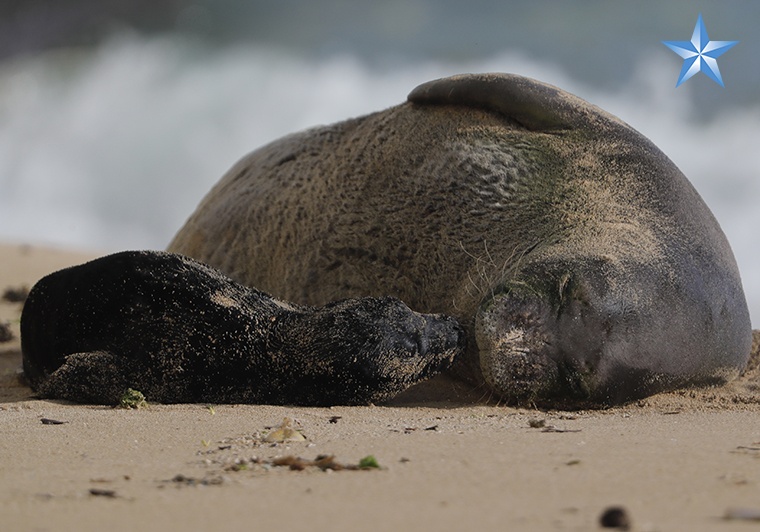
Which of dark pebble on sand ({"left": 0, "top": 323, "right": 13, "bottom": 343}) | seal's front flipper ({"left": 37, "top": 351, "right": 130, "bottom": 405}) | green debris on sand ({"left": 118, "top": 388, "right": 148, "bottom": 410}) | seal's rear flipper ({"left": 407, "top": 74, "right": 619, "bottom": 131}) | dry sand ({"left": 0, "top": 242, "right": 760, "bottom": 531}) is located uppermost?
seal's rear flipper ({"left": 407, "top": 74, "right": 619, "bottom": 131})

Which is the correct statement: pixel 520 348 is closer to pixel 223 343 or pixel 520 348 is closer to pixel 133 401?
pixel 223 343

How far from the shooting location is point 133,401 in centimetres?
437

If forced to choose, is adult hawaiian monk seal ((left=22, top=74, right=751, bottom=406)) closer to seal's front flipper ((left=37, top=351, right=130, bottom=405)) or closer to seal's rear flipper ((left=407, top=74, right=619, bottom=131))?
seal's rear flipper ((left=407, top=74, right=619, bottom=131))

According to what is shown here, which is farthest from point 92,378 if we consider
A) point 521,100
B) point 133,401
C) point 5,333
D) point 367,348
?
point 5,333

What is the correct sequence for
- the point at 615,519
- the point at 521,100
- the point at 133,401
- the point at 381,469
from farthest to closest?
the point at 521,100
the point at 133,401
the point at 381,469
the point at 615,519

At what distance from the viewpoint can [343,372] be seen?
4398mm

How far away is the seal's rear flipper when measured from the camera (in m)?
5.46

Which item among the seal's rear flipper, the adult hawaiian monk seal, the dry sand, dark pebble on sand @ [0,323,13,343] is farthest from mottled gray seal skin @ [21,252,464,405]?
dark pebble on sand @ [0,323,13,343]

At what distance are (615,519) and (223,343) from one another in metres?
2.74

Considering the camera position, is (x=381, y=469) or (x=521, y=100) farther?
(x=521, y=100)

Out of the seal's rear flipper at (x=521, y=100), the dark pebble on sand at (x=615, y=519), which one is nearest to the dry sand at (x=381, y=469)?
the dark pebble on sand at (x=615, y=519)

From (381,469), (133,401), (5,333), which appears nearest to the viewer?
(381,469)

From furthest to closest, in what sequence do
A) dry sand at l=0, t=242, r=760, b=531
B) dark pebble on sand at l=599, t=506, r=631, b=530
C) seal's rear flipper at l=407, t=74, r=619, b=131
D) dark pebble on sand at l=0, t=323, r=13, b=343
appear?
dark pebble on sand at l=0, t=323, r=13, b=343 < seal's rear flipper at l=407, t=74, r=619, b=131 < dry sand at l=0, t=242, r=760, b=531 < dark pebble on sand at l=599, t=506, r=631, b=530

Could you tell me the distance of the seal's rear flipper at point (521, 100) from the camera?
17.9ft
